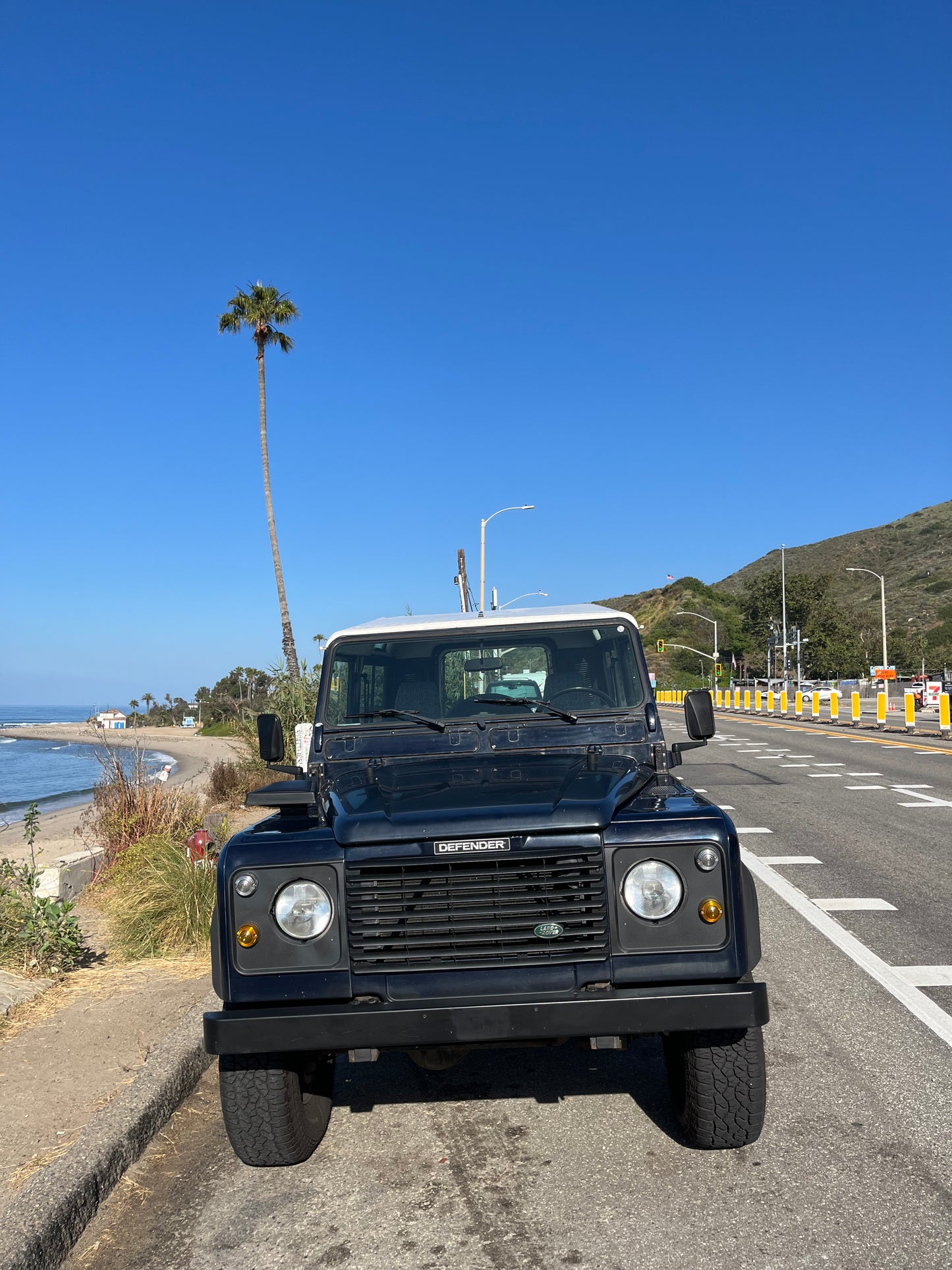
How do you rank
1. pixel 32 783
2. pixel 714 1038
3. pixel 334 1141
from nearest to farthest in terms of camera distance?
pixel 714 1038 < pixel 334 1141 < pixel 32 783

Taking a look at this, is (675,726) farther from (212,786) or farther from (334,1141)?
(334,1141)

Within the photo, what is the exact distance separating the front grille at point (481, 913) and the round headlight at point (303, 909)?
3.5 inches

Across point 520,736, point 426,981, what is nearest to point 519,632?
point 520,736

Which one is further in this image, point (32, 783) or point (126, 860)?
point (32, 783)

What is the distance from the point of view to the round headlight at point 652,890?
134 inches

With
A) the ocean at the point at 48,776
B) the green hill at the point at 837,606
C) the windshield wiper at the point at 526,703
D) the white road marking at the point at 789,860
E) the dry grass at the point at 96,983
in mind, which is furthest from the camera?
the green hill at the point at 837,606

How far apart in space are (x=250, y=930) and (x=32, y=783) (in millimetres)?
47429

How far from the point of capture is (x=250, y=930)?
3463 millimetres

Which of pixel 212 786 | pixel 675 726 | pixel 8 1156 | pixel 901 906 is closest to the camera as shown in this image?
pixel 8 1156

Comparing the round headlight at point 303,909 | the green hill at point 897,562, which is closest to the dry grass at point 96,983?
the round headlight at point 303,909

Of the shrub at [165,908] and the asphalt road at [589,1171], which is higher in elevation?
the shrub at [165,908]

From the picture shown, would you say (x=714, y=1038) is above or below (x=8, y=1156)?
above

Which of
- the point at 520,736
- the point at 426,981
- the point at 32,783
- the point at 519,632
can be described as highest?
the point at 519,632

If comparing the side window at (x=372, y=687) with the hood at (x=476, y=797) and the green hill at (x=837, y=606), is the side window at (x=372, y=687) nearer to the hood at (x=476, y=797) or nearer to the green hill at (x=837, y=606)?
the hood at (x=476, y=797)
